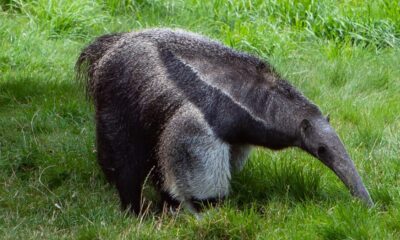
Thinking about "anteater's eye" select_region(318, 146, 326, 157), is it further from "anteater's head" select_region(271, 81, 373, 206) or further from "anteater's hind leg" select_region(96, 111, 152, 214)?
"anteater's hind leg" select_region(96, 111, 152, 214)

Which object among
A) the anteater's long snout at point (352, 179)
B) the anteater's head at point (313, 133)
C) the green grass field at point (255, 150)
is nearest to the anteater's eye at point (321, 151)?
the anteater's head at point (313, 133)

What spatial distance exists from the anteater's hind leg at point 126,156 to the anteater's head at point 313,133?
103 cm

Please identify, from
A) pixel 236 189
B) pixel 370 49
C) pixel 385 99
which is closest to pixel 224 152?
pixel 236 189

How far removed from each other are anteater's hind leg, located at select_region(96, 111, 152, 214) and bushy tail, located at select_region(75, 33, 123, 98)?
0.51 meters

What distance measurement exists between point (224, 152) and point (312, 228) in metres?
0.84

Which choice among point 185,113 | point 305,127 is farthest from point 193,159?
point 305,127

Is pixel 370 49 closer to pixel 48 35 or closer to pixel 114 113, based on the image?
pixel 48 35

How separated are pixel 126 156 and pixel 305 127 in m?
1.31

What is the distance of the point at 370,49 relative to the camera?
10.2 meters

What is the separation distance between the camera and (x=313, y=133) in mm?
6184

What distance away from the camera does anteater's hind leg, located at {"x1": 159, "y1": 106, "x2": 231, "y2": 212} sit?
609 cm

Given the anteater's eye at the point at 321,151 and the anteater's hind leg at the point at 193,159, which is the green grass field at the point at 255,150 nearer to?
the anteater's hind leg at the point at 193,159

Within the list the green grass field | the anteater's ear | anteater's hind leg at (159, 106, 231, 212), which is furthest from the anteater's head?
anteater's hind leg at (159, 106, 231, 212)

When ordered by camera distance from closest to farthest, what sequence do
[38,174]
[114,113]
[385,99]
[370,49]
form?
1. [114,113]
2. [38,174]
3. [385,99]
4. [370,49]
